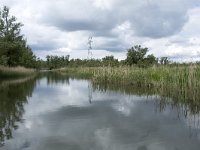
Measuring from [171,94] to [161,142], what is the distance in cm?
847

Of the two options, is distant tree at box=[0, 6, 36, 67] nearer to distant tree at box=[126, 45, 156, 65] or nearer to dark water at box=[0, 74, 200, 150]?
distant tree at box=[126, 45, 156, 65]

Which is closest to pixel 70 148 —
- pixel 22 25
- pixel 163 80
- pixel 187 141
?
pixel 187 141

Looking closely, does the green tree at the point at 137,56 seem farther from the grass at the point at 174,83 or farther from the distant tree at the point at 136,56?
the grass at the point at 174,83

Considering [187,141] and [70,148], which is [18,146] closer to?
[70,148]

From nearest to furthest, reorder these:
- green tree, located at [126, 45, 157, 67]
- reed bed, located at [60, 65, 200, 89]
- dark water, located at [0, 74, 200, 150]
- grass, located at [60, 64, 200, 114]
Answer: dark water, located at [0, 74, 200, 150] → grass, located at [60, 64, 200, 114] → reed bed, located at [60, 65, 200, 89] → green tree, located at [126, 45, 157, 67]

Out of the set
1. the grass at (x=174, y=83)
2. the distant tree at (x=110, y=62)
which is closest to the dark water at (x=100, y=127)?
the grass at (x=174, y=83)

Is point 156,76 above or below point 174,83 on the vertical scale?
above

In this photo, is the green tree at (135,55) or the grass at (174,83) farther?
the green tree at (135,55)

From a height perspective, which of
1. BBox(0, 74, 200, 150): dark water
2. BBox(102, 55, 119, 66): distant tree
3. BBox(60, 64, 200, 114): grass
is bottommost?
BBox(0, 74, 200, 150): dark water

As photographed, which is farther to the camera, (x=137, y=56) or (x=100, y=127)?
(x=137, y=56)

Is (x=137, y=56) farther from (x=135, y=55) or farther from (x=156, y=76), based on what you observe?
(x=156, y=76)

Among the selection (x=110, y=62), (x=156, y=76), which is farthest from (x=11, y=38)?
(x=156, y=76)

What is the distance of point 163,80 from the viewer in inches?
704

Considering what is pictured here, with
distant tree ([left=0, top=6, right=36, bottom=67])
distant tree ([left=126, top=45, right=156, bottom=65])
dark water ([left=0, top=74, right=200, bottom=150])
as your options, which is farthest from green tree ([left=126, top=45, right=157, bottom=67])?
dark water ([left=0, top=74, right=200, bottom=150])
